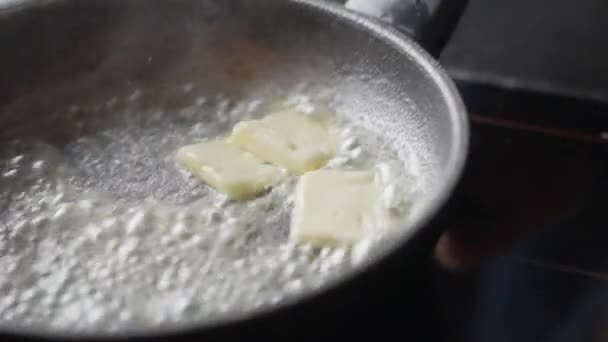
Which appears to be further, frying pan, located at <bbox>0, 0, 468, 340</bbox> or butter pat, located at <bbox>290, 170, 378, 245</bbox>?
frying pan, located at <bbox>0, 0, 468, 340</bbox>

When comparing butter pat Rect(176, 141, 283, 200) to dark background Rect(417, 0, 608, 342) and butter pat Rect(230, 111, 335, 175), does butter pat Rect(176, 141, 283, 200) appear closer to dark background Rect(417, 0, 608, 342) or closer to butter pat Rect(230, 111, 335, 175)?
butter pat Rect(230, 111, 335, 175)

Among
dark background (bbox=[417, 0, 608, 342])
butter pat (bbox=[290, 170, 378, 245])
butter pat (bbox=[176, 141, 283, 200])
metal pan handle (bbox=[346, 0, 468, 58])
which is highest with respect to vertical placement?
metal pan handle (bbox=[346, 0, 468, 58])

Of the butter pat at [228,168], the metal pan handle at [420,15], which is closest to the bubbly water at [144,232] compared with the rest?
the butter pat at [228,168]

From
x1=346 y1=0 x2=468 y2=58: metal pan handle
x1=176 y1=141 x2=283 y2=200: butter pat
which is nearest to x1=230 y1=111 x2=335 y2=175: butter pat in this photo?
x1=176 y1=141 x2=283 y2=200: butter pat

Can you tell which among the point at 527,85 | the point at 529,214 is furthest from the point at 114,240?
the point at 527,85

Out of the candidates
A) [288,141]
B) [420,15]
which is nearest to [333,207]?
[288,141]

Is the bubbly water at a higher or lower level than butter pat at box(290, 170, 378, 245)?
higher

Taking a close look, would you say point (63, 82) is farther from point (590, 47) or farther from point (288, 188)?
point (590, 47)
